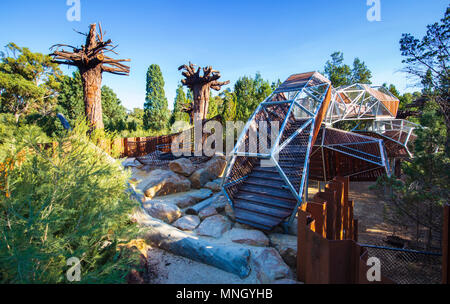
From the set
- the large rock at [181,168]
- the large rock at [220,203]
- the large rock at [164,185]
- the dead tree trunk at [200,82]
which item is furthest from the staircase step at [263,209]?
the dead tree trunk at [200,82]

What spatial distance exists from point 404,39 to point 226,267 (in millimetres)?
7911

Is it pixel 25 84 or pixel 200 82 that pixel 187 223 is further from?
pixel 25 84

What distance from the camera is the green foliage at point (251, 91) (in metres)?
19.0

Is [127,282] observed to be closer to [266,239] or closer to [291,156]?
[266,239]

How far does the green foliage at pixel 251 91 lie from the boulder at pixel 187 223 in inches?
552

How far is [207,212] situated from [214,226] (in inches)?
31.7

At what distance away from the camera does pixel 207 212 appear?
6000 millimetres

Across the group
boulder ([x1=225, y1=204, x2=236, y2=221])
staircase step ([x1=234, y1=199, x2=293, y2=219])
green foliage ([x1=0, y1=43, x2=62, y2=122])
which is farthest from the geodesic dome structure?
green foliage ([x1=0, y1=43, x2=62, y2=122])

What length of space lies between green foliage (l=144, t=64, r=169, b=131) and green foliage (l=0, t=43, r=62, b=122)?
11539 mm

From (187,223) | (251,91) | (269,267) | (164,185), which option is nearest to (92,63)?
(164,185)

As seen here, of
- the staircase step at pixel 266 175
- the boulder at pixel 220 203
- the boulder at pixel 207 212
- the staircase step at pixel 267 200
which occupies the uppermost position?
the staircase step at pixel 266 175

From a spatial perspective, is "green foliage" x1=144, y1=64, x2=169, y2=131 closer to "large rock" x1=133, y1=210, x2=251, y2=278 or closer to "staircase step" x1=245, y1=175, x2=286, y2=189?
"staircase step" x1=245, y1=175, x2=286, y2=189

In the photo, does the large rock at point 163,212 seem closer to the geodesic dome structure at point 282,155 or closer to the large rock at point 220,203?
the large rock at point 220,203
